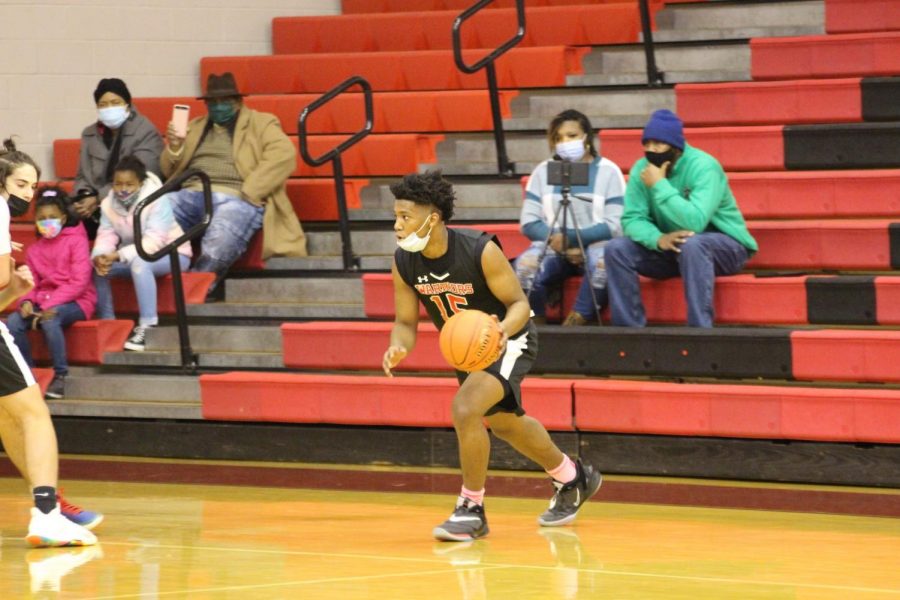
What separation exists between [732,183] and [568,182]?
1.22 meters

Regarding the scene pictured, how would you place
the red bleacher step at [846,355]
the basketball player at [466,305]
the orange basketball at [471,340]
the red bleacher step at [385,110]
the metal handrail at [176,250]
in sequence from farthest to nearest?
the red bleacher step at [385,110], the metal handrail at [176,250], the red bleacher step at [846,355], the basketball player at [466,305], the orange basketball at [471,340]

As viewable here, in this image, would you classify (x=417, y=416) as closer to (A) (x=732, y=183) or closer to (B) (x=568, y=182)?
(B) (x=568, y=182)

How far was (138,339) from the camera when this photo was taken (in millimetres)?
9500

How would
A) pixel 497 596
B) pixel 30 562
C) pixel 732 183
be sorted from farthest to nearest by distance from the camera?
1. pixel 732 183
2. pixel 30 562
3. pixel 497 596

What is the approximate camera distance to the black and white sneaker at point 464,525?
620 centimetres

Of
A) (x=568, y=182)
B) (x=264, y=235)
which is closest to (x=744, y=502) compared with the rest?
(x=568, y=182)

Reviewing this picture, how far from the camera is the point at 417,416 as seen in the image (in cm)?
830

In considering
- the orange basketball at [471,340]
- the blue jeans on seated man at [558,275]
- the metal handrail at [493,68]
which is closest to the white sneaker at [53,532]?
the orange basketball at [471,340]

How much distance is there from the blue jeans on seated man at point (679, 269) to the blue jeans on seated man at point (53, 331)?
312 centimetres

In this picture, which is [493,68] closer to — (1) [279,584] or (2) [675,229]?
(2) [675,229]

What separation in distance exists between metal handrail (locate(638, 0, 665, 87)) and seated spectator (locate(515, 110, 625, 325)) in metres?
1.66

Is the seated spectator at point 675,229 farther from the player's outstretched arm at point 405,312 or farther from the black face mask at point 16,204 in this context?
the black face mask at point 16,204

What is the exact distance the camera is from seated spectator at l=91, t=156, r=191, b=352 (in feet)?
30.8

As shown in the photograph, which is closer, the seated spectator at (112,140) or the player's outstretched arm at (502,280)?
the player's outstretched arm at (502,280)
